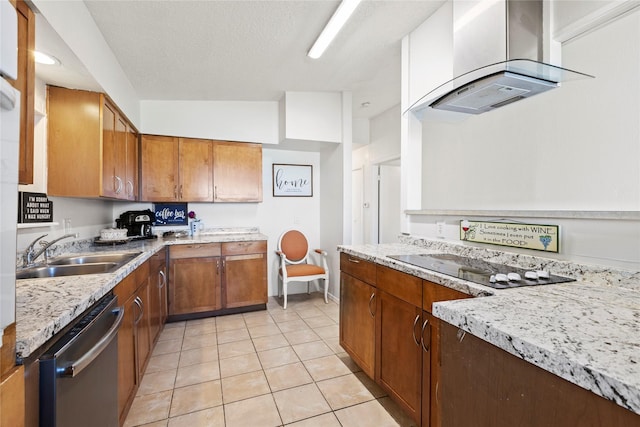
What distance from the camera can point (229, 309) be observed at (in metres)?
3.37

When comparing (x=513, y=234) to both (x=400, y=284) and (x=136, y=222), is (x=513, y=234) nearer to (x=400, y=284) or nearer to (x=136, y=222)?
(x=400, y=284)

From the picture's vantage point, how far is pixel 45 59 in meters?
1.69

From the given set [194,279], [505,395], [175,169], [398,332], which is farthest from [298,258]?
[505,395]

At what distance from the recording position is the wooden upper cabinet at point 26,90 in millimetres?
1101

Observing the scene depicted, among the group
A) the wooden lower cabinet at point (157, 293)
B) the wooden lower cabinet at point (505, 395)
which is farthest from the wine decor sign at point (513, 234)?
the wooden lower cabinet at point (157, 293)

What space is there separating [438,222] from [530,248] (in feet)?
2.36

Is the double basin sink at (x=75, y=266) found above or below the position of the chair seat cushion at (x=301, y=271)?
above

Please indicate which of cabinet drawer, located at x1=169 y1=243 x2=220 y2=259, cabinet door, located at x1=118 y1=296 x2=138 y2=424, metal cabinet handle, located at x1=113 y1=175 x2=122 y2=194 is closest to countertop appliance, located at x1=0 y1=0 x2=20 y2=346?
cabinet door, located at x1=118 y1=296 x2=138 y2=424

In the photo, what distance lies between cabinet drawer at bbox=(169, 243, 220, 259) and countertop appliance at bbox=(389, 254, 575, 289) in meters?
2.15

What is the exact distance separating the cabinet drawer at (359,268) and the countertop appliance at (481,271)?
7.1 inches

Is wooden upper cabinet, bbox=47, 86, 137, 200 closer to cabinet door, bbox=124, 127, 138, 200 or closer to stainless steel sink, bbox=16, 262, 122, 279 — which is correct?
stainless steel sink, bbox=16, 262, 122, 279

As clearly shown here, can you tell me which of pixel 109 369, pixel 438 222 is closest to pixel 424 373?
pixel 438 222

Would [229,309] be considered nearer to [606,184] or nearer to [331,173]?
[331,173]

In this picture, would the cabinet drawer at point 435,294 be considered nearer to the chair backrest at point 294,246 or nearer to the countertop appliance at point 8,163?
the countertop appliance at point 8,163
